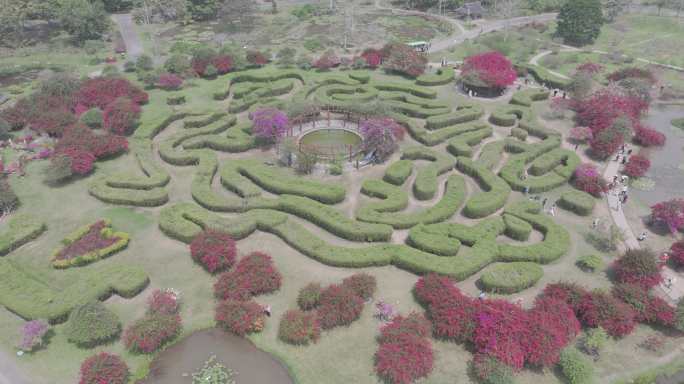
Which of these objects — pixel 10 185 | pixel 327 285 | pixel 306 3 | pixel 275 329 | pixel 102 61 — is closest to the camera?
pixel 275 329

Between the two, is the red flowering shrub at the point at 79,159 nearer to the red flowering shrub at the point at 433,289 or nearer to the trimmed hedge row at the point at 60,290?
the trimmed hedge row at the point at 60,290

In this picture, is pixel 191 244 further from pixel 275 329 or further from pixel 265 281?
pixel 275 329

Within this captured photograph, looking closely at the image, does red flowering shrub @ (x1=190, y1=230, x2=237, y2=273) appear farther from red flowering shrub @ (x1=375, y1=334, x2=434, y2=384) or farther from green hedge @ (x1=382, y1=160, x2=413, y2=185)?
green hedge @ (x1=382, y1=160, x2=413, y2=185)

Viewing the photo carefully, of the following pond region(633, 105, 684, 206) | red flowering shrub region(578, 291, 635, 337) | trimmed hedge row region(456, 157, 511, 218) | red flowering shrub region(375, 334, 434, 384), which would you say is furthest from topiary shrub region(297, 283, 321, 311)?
pond region(633, 105, 684, 206)

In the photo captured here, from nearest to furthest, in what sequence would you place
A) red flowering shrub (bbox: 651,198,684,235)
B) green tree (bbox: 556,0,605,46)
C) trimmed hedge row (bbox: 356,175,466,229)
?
1. red flowering shrub (bbox: 651,198,684,235)
2. trimmed hedge row (bbox: 356,175,466,229)
3. green tree (bbox: 556,0,605,46)

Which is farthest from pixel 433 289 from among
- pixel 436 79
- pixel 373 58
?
pixel 373 58

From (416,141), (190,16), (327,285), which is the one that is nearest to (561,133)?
(416,141)

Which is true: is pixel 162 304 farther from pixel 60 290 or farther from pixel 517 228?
pixel 517 228
